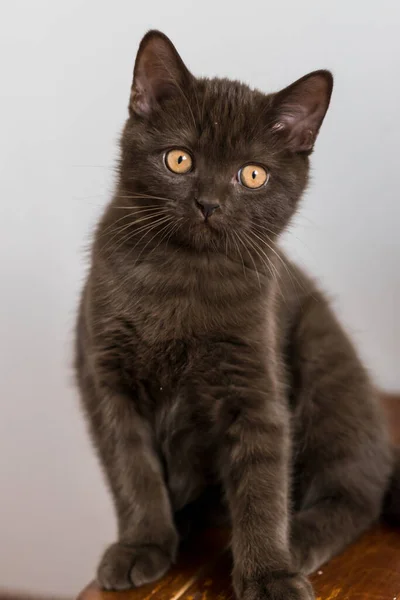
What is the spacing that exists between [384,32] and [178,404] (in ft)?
3.22

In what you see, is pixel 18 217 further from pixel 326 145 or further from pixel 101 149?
pixel 326 145

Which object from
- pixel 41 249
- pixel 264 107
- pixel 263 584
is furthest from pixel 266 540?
pixel 41 249

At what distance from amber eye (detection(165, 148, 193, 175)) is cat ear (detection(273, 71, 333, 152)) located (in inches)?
5.9

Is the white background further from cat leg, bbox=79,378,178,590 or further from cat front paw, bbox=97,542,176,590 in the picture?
cat front paw, bbox=97,542,176,590

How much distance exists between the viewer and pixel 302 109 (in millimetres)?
1104

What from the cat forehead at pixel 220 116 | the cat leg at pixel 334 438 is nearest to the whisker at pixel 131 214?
the cat forehead at pixel 220 116

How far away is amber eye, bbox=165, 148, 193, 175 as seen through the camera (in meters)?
1.04

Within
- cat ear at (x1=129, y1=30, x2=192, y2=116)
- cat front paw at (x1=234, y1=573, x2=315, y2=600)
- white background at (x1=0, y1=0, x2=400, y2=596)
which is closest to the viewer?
cat front paw at (x1=234, y1=573, x2=315, y2=600)

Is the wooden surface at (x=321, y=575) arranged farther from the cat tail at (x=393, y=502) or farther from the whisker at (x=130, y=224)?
the whisker at (x=130, y=224)

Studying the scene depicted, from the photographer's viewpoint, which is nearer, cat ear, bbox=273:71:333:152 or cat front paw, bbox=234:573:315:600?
cat front paw, bbox=234:573:315:600

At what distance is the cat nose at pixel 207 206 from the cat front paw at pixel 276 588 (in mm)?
480

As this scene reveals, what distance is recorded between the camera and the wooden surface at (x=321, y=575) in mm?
1013

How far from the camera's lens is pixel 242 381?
1.07 m

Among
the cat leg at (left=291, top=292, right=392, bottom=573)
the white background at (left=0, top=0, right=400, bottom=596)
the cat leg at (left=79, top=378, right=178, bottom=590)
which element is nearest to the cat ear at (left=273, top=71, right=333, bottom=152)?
the cat leg at (left=291, top=292, right=392, bottom=573)
